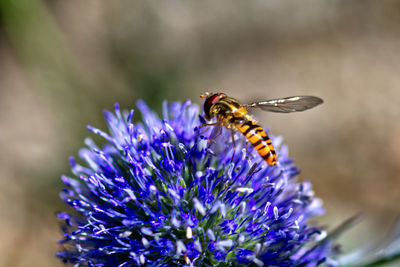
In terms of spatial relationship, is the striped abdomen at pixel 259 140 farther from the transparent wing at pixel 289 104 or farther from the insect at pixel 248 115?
the transparent wing at pixel 289 104

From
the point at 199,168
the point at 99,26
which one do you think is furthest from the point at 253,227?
the point at 99,26

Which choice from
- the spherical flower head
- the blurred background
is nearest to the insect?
the spherical flower head

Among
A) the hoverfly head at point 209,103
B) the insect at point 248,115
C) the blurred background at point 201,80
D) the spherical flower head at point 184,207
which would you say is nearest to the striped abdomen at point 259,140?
the insect at point 248,115

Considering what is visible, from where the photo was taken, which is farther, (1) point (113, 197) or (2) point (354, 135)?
(2) point (354, 135)

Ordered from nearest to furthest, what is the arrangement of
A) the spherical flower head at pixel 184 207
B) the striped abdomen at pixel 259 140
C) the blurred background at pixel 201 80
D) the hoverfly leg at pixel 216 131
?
the spherical flower head at pixel 184 207
the striped abdomen at pixel 259 140
the hoverfly leg at pixel 216 131
the blurred background at pixel 201 80

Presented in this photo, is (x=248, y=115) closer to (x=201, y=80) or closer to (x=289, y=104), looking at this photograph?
(x=289, y=104)

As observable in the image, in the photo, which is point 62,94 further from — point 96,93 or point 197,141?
point 197,141
